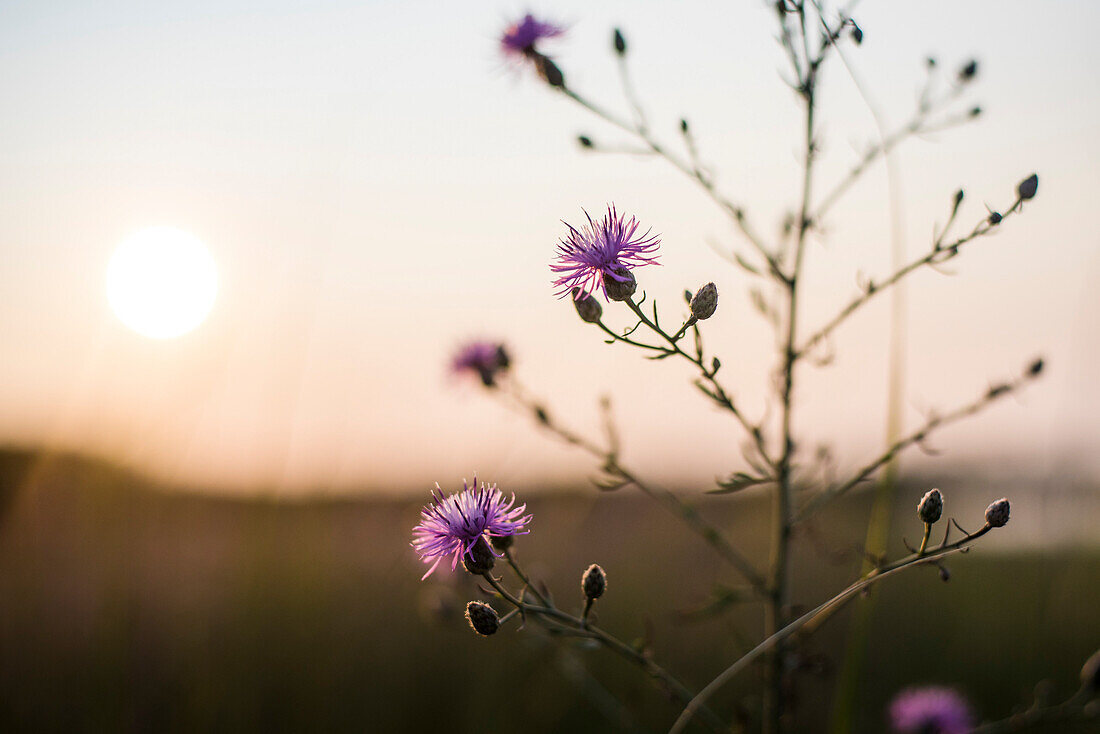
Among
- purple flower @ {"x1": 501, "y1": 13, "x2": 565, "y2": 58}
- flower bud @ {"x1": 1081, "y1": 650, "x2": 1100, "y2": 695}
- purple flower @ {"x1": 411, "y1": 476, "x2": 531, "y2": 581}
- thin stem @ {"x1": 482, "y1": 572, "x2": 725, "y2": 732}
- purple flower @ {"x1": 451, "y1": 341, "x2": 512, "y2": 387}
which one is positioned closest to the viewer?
thin stem @ {"x1": 482, "y1": 572, "x2": 725, "y2": 732}

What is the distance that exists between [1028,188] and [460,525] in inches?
56.1

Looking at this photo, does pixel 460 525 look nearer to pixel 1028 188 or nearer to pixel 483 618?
pixel 483 618

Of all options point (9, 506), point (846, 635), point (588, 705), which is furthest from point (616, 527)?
point (9, 506)

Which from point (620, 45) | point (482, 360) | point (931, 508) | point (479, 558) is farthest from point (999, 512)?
point (482, 360)

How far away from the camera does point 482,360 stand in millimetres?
Answer: 2764

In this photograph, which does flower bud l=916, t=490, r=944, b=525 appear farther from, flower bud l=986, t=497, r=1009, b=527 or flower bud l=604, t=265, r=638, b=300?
flower bud l=604, t=265, r=638, b=300

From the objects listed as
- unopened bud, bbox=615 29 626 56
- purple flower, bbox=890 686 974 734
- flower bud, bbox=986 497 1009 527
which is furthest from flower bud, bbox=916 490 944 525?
purple flower, bbox=890 686 974 734

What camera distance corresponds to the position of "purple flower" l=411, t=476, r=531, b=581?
1.54 m

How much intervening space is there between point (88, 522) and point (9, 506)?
420mm

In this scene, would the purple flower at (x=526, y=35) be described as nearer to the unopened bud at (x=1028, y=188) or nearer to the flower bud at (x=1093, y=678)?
the unopened bud at (x=1028, y=188)

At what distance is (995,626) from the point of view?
4.32 m

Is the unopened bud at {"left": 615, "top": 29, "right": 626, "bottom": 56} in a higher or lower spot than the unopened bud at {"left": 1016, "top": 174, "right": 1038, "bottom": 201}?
higher

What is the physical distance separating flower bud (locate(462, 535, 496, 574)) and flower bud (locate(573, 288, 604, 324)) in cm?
49

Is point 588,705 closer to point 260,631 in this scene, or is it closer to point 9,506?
point 260,631
